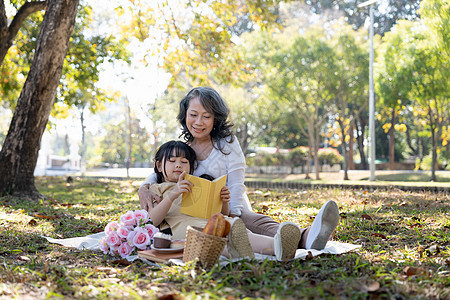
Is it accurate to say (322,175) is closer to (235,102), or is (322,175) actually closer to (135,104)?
(235,102)

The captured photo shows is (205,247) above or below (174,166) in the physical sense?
below

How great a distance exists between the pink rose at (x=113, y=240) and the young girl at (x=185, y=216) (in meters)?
0.29

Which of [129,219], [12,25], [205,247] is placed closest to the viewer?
[205,247]

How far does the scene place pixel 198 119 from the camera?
3670 millimetres

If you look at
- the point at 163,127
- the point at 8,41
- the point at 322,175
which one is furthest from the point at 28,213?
the point at 163,127

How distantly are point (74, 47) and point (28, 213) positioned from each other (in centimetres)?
649

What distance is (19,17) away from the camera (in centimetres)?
852

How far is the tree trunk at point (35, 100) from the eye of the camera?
712cm

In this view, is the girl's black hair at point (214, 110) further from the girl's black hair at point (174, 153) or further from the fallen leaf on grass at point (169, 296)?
the fallen leaf on grass at point (169, 296)

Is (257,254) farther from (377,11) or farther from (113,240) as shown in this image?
(377,11)

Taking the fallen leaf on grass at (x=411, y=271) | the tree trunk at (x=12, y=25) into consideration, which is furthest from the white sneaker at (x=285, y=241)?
the tree trunk at (x=12, y=25)

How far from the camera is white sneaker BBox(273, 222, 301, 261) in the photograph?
2.77 m

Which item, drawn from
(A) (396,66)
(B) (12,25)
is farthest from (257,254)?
(A) (396,66)

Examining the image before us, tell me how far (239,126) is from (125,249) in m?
24.7
